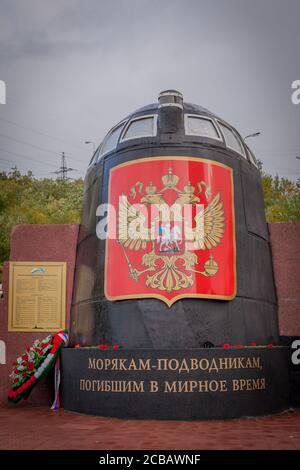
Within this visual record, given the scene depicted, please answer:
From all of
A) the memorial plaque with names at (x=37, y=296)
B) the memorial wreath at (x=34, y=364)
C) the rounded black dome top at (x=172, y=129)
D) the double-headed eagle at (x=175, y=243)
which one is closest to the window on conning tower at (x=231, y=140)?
the rounded black dome top at (x=172, y=129)

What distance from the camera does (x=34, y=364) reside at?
980 cm

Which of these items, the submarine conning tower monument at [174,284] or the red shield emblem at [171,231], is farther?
the red shield emblem at [171,231]

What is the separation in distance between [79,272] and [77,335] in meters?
1.27

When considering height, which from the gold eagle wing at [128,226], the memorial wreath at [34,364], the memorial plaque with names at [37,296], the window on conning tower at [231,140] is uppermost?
the window on conning tower at [231,140]

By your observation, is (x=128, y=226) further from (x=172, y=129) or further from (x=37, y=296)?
(x=37, y=296)

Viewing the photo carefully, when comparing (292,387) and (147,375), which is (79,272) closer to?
(147,375)

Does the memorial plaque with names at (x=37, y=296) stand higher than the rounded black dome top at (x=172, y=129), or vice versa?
the rounded black dome top at (x=172, y=129)

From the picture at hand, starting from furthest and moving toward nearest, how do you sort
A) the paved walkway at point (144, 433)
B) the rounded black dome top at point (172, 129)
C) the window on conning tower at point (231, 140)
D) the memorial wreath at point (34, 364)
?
the window on conning tower at point (231, 140) < the rounded black dome top at point (172, 129) < the memorial wreath at point (34, 364) < the paved walkway at point (144, 433)

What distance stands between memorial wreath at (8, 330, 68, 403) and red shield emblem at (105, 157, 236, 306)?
1413 mm

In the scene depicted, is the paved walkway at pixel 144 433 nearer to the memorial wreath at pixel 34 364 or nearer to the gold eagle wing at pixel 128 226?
the memorial wreath at pixel 34 364

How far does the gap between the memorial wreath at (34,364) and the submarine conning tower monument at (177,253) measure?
52 cm

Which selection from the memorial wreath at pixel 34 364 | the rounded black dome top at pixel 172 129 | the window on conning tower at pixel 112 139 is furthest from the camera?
the window on conning tower at pixel 112 139

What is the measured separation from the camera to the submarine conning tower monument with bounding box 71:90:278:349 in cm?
883

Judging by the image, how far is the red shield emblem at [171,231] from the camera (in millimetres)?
8969
